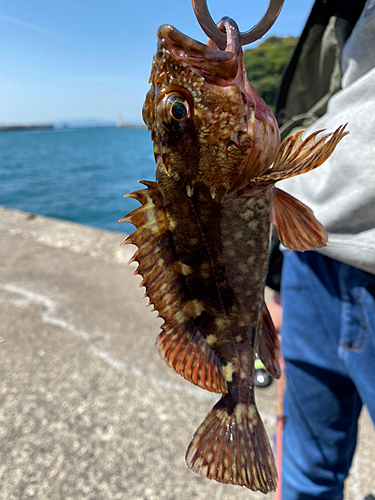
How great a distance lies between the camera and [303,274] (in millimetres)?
2078

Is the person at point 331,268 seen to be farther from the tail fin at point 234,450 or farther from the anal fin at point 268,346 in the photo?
the tail fin at point 234,450

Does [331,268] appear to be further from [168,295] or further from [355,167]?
[168,295]

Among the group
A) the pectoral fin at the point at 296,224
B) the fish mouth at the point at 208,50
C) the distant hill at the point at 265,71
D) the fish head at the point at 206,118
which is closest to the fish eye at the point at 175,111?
the fish head at the point at 206,118

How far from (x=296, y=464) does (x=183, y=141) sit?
2.14 m

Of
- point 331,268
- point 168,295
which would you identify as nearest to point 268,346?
point 168,295

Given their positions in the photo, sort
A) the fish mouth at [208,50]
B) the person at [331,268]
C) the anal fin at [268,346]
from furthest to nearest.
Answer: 1. the person at [331,268]
2. the anal fin at [268,346]
3. the fish mouth at [208,50]

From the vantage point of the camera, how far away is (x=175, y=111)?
122 cm

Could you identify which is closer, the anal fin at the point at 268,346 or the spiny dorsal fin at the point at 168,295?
the spiny dorsal fin at the point at 168,295

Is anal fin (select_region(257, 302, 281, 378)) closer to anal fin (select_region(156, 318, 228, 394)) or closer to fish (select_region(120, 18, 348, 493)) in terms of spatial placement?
fish (select_region(120, 18, 348, 493))

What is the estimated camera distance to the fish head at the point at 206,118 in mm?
1172

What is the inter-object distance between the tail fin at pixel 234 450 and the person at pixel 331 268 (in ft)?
Result: 2.01

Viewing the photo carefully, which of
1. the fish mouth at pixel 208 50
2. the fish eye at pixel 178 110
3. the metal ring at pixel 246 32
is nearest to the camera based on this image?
the metal ring at pixel 246 32

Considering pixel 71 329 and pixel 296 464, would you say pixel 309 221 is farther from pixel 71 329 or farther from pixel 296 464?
pixel 71 329

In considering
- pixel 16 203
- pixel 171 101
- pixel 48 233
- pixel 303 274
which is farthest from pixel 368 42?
pixel 16 203
